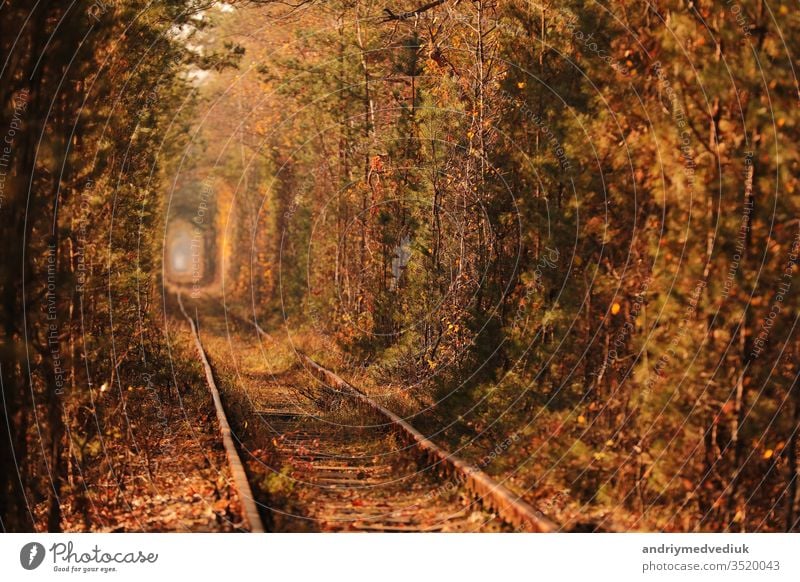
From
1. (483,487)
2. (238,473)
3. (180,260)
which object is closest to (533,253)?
(483,487)

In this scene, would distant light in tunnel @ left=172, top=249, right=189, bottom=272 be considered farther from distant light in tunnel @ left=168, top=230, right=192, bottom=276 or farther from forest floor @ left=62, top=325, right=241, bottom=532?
forest floor @ left=62, top=325, right=241, bottom=532

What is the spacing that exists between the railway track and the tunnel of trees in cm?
62

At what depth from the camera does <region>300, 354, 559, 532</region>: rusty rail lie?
828cm

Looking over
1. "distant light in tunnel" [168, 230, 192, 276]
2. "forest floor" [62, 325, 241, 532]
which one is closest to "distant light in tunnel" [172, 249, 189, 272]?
"distant light in tunnel" [168, 230, 192, 276]

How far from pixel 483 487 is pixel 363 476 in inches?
79.9

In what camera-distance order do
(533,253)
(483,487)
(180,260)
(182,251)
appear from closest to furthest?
A: (483,487), (533,253), (182,251), (180,260)

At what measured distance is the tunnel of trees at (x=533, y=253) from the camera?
313 inches

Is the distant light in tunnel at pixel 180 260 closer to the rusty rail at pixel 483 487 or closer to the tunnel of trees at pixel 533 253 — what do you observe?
the tunnel of trees at pixel 533 253

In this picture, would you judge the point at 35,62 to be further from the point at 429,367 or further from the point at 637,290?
the point at 429,367

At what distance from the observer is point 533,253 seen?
12.7 meters

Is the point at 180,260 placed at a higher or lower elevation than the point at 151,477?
lower

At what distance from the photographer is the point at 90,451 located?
942 centimetres

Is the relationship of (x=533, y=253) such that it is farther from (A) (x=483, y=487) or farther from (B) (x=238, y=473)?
(B) (x=238, y=473)

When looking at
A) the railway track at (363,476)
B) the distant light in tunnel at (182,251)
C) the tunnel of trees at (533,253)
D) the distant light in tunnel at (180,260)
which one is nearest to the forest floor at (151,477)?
the tunnel of trees at (533,253)
